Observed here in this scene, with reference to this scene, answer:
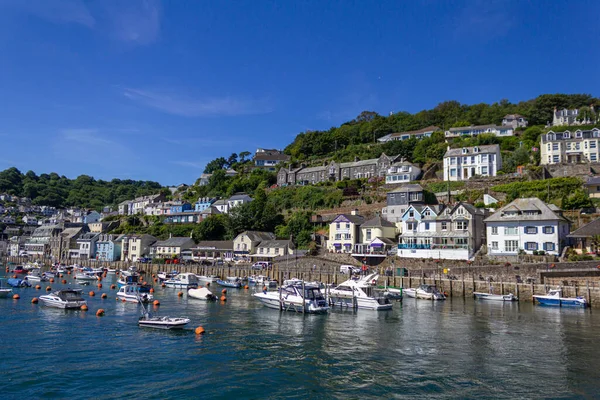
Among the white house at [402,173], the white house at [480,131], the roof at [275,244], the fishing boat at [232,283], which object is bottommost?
the fishing boat at [232,283]

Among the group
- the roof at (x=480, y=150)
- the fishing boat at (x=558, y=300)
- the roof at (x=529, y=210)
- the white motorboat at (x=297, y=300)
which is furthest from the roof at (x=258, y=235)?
the fishing boat at (x=558, y=300)

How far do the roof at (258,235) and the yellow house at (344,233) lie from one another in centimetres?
1471

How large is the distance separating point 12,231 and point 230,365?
158303 mm

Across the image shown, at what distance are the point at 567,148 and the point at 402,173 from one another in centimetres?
2893

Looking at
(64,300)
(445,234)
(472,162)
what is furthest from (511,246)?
(64,300)

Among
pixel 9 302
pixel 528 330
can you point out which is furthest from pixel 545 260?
pixel 9 302

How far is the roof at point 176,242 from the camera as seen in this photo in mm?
93938

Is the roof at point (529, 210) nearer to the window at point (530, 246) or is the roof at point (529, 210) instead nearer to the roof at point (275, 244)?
the window at point (530, 246)

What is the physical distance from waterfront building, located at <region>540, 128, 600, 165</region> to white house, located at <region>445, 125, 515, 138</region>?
17.7m

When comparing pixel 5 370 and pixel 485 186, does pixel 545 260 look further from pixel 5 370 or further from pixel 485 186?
pixel 5 370

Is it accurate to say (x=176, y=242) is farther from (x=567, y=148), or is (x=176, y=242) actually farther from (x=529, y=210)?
(x=567, y=148)

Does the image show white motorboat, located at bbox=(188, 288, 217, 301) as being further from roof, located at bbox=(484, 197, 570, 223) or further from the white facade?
the white facade

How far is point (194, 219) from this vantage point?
4281 inches

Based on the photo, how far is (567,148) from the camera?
7738 cm
